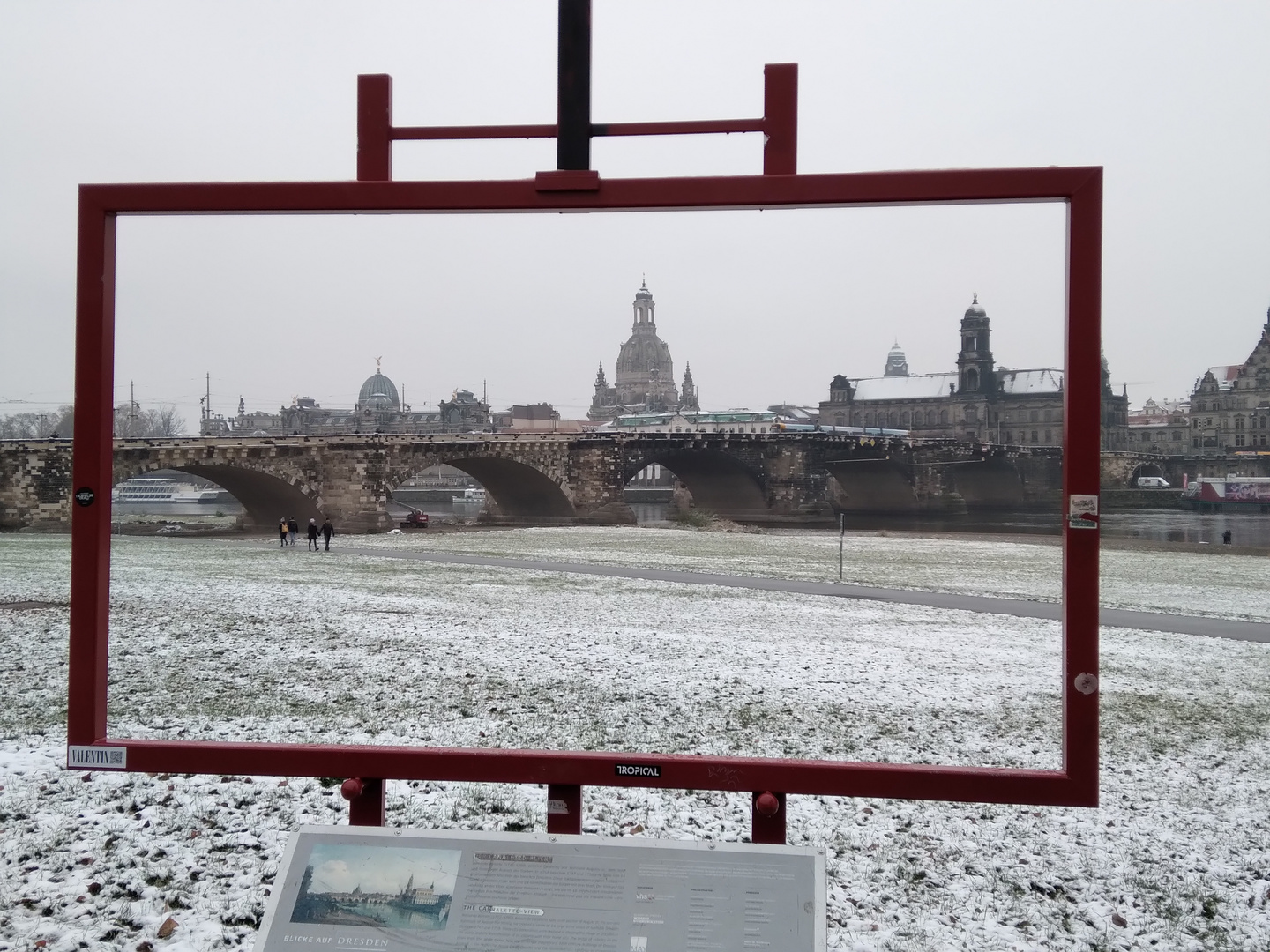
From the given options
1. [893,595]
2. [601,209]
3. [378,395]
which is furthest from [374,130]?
[893,595]

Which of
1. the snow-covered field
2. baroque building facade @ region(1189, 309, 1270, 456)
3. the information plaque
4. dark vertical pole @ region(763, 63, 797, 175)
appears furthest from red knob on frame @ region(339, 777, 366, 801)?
baroque building facade @ region(1189, 309, 1270, 456)

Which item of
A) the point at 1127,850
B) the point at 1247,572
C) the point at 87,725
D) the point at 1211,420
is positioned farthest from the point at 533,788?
the point at 1211,420

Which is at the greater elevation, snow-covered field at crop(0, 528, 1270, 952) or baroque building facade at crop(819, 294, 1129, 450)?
baroque building facade at crop(819, 294, 1129, 450)

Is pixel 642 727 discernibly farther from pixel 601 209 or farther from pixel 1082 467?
pixel 601 209

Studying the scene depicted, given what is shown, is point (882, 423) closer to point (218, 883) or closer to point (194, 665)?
point (218, 883)

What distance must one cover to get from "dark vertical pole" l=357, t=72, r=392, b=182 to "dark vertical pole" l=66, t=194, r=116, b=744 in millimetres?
1122

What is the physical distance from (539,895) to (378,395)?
10.1 ft

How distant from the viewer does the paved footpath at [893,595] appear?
585 inches

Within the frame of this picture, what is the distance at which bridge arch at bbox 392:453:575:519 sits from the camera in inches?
311

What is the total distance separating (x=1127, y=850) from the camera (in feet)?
18.7

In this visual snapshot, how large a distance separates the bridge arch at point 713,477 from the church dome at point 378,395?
383cm

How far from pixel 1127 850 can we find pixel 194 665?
26.3 ft

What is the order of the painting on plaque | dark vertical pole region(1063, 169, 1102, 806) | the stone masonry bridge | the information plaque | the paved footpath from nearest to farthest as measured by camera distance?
1. the information plaque
2. the painting on plaque
3. dark vertical pole region(1063, 169, 1102, 806)
4. the stone masonry bridge
5. the paved footpath

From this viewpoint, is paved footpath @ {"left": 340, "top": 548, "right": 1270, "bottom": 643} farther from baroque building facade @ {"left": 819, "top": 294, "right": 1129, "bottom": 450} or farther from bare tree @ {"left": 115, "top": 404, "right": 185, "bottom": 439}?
baroque building facade @ {"left": 819, "top": 294, "right": 1129, "bottom": 450}
